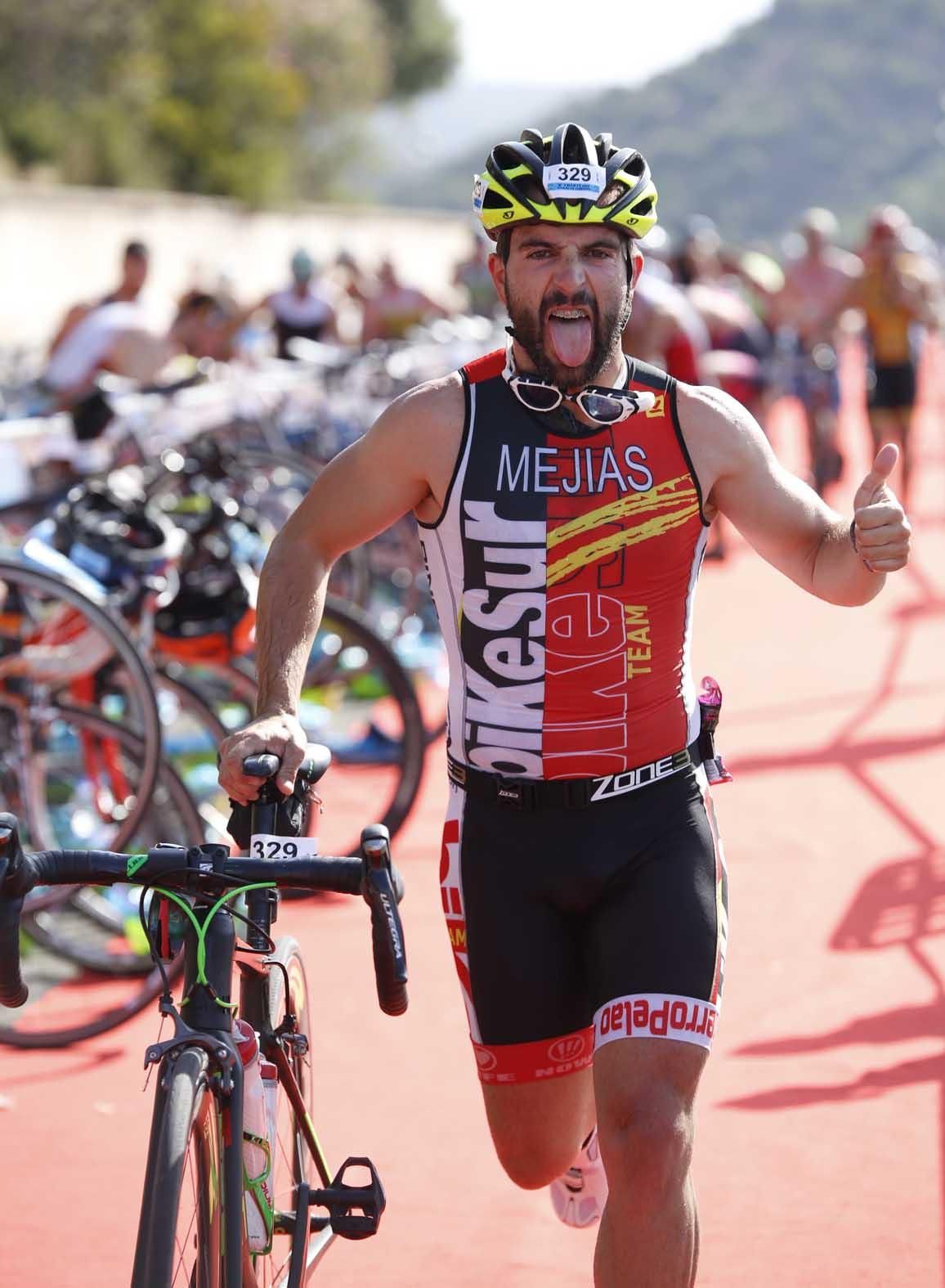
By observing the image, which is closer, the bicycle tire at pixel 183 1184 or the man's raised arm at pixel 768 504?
the bicycle tire at pixel 183 1184

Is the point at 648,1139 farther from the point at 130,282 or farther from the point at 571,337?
the point at 130,282

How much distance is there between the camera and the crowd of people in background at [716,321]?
10.5 metres

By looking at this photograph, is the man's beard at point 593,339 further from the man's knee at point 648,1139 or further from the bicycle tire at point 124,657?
the bicycle tire at point 124,657

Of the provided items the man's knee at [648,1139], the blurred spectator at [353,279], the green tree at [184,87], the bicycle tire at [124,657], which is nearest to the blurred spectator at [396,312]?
the blurred spectator at [353,279]

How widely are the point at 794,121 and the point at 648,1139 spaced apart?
416ft

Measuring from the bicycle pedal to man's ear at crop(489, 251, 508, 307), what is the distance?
1637mm

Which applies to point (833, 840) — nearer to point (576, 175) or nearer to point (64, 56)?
point (576, 175)

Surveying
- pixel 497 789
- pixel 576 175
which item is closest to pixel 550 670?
pixel 497 789

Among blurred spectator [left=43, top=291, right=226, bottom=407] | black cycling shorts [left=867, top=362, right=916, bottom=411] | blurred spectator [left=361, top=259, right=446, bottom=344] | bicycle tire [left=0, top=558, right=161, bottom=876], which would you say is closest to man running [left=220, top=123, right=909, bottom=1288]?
bicycle tire [left=0, top=558, right=161, bottom=876]

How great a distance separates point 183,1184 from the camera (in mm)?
2529

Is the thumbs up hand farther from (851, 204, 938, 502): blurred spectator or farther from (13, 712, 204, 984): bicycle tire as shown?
(851, 204, 938, 502): blurred spectator

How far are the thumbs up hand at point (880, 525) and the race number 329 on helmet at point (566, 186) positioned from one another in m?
0.64

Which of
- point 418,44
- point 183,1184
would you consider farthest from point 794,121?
point 183,1184

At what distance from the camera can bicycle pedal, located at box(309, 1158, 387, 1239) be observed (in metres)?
3.25
